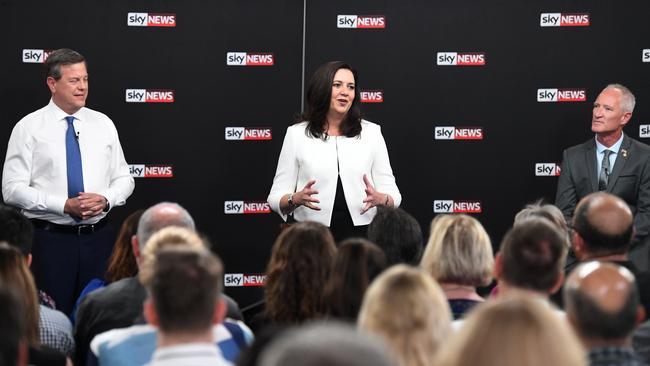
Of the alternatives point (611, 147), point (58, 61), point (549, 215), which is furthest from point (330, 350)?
point (611, 147)

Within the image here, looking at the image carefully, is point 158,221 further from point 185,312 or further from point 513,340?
point 513,340

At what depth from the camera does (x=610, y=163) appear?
23.5ft

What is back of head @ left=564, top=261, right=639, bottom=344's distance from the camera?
267 centimetres

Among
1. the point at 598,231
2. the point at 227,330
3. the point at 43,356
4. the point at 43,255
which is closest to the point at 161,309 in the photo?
the point at 227,330

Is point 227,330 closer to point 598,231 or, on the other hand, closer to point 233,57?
point 598,231

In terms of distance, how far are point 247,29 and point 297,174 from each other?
1.49 m

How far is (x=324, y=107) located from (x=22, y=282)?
307 centimetres

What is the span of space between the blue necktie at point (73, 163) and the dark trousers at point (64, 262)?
28 centimetres

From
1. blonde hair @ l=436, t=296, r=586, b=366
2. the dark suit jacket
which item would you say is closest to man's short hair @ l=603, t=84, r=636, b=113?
the dark suit jacket

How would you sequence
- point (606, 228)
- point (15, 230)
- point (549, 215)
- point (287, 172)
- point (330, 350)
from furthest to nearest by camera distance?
point (287, 172)
point (549, 215)
point (15, 230)
point (606, 228)
point (330, 350)

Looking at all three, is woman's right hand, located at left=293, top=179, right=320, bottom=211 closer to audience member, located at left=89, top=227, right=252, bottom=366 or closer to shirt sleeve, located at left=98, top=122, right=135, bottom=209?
shirt sleeve, located at left=98, top=122, right=135, bottom=209

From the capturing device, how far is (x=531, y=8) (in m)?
7.71

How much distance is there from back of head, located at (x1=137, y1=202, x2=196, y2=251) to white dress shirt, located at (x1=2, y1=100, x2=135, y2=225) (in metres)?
2.00

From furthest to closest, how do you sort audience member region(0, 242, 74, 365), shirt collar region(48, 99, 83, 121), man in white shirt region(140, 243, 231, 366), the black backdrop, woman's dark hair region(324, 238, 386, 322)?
the black backdrop → shirt collar region(48, 99, 83, 121) → audience member region(0, 242, 74, 365) → woman's dark hair region(324, 238, 386, 322) → man in white shirt region(140, 243, 231, 366)
